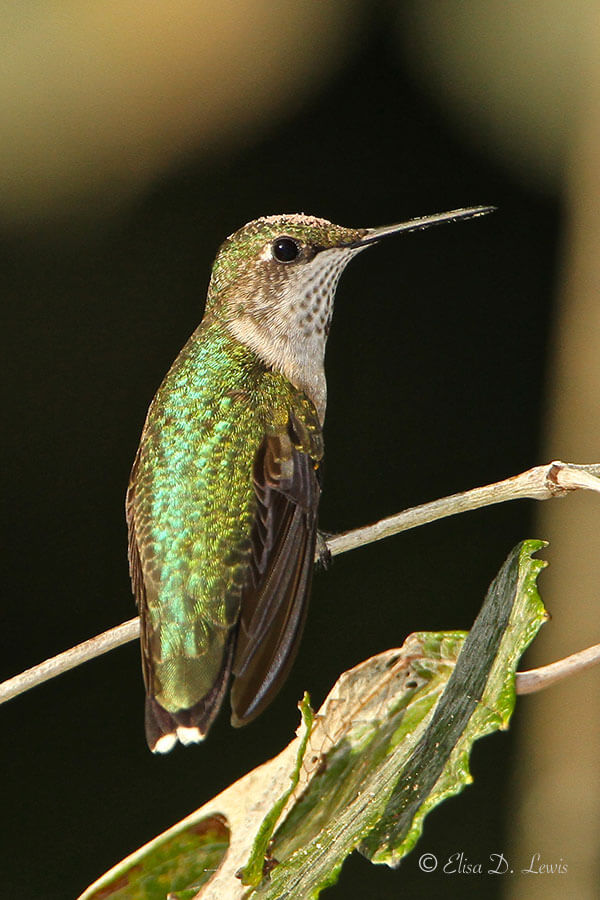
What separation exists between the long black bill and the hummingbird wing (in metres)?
0.27

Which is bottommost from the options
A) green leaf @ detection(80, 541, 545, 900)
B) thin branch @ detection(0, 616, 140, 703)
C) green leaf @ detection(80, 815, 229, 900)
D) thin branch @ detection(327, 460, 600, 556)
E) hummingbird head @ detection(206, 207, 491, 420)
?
green leaf @ detection(80, 815, 229, 900)

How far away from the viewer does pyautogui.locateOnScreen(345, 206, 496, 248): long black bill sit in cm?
125

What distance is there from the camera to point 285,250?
1406 mm

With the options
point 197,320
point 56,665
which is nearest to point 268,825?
point 56,665

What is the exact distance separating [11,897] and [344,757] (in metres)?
1.61

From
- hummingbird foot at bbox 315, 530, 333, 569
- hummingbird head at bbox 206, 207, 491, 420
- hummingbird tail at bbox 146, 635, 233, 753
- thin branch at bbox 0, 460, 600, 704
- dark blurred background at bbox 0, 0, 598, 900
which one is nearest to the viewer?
thin branch at bbox 0, 460, 600, 704

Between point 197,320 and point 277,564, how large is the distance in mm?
909

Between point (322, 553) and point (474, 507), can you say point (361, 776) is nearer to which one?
point (474, 507)

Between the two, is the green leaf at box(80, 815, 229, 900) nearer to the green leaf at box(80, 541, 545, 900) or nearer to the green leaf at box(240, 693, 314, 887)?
the green leaf at box(80, 541, 545, 900)

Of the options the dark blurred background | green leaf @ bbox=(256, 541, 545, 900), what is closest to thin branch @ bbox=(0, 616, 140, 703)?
green leaf @ bbox=(256, 541, 545, 900)

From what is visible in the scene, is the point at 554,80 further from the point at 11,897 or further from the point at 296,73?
the point at 11,897

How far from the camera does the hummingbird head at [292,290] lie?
1.38 metres

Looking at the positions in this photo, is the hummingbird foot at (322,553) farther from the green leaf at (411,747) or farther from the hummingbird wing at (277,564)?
the green leaf at (411,747)

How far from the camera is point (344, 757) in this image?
3.10 feet
